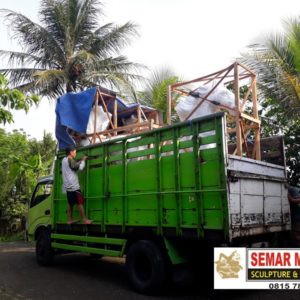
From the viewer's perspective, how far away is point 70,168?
7215mm

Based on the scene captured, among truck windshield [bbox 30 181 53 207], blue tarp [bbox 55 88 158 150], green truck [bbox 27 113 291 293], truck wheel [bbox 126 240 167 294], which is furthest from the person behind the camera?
truck windshield [bbox 30 181 53 207]

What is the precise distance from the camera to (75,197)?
7145 mm

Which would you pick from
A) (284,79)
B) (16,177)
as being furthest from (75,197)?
(16,177)

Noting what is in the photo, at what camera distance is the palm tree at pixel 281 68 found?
9000 millimetres

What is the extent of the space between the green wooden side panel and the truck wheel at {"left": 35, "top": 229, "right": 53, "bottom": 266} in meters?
1.82

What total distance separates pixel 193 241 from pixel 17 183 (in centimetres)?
1382

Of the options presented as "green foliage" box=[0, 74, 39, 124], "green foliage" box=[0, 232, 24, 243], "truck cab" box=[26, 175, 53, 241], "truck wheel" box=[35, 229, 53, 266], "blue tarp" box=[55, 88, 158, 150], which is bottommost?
"green foliage" box=[0, 232, 24, 243]

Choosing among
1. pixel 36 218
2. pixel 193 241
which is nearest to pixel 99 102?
pixel 36 218

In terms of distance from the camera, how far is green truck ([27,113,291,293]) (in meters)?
5.05

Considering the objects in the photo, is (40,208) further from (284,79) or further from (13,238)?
(13,238)

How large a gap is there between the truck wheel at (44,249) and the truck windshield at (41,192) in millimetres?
790

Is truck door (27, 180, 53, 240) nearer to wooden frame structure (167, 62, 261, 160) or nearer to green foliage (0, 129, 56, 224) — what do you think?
wooden frame structure (167, 62, 261, 160)

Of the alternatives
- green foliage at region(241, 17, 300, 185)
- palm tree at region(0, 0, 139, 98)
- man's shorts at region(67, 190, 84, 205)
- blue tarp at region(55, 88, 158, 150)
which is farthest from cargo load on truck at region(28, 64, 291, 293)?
palm tree at region(0, 0, 139, 98)

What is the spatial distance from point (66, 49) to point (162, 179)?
32.5 feet
